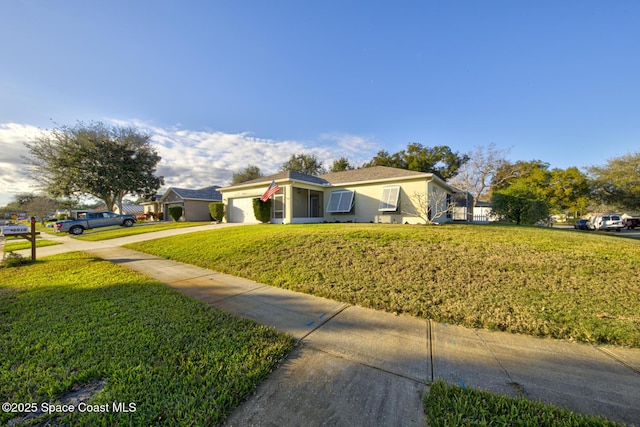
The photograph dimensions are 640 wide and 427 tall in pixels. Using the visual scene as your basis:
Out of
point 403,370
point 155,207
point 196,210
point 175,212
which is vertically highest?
point 155,207

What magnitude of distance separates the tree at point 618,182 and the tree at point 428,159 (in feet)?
48.3

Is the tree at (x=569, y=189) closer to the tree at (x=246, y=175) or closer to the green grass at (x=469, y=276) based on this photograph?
the green grass at (x=469, y=276)

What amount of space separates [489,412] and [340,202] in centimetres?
1441

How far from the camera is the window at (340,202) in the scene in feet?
51.1

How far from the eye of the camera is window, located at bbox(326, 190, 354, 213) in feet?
51.1

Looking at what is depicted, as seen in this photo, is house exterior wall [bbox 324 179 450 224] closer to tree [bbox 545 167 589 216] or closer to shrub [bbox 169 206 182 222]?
shrub [bbox 169 206 182 222]

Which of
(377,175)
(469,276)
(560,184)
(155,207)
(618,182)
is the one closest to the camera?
(469,276)

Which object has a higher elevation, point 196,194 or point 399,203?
point 196,194

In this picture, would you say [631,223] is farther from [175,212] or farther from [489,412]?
[175,212]

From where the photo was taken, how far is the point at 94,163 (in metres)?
25.2

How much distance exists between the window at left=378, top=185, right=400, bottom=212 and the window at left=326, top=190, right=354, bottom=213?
6.77 feet

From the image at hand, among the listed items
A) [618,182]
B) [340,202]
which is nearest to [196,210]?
[340,202]

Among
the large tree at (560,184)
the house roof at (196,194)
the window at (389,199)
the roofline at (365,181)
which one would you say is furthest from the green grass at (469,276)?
the large tree at (560,184)

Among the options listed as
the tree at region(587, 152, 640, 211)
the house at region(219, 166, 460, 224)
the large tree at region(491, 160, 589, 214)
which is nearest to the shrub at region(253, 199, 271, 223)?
the house at region(219, 166, 460, 224)
